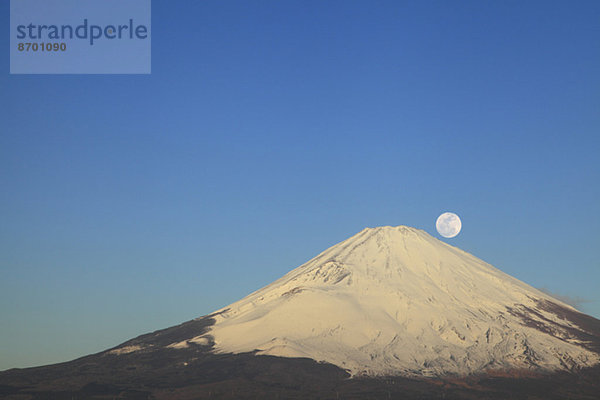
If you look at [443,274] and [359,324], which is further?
[443,274]

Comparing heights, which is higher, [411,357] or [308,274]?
[308,274]

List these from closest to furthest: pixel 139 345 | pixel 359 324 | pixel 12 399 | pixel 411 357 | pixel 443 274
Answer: pixel 12 399
pixel 411 357
pixel 359 324
pixel 139 345
pixel 443 274

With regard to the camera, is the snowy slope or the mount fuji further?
the snowy slope

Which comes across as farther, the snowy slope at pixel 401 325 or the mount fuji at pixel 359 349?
the snowy slope at pixel 401 325

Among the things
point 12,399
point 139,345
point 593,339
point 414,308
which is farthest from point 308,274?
point 12,399

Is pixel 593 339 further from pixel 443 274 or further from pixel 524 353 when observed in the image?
pixel 443 274
